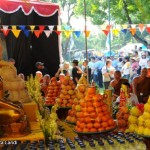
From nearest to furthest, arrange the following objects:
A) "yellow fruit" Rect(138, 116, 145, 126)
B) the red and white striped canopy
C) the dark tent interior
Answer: "yellow fruit" Rect(138, 116, 145, 126) → the red and white striped canopy → the dark tent interior

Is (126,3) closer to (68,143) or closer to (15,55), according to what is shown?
(15,55)

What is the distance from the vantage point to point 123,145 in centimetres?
204

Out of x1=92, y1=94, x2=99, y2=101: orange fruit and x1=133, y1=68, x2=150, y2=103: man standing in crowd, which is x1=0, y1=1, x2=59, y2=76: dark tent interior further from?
x1=92, y1=94, x2=99, y2=101: orange fruit

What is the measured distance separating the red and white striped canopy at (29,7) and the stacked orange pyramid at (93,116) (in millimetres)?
5588

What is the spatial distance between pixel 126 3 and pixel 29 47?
16.6 ft

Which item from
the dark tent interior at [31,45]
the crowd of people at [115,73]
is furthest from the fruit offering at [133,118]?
the dark tent interior at [31,45]

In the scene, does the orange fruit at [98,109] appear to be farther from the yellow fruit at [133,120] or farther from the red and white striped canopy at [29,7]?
the red and white striped canopy at [29,7]

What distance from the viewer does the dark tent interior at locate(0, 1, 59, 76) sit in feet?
28.1

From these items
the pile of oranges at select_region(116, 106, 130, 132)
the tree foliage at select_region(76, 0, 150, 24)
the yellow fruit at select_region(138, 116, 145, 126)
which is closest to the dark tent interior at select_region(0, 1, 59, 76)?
the tree foliage at select_region(76, 0, 150, 24)

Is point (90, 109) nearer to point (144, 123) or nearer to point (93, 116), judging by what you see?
point (93, 116)

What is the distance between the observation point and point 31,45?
8.89m

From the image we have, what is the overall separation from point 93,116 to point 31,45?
6.42 metres

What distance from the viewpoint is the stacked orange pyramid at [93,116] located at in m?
2.65

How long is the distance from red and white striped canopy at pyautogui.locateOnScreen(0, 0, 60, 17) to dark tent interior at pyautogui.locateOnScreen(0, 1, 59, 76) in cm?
10
